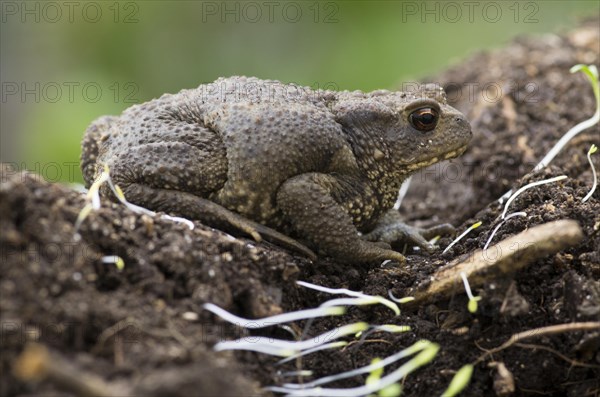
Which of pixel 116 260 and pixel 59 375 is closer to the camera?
pixel 59 375

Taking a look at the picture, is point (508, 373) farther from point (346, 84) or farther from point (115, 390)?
point (346, 84)

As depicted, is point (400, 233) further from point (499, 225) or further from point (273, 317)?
point (273, 317)

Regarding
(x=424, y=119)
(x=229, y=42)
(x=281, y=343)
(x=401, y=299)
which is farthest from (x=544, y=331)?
(x=229, y=42)

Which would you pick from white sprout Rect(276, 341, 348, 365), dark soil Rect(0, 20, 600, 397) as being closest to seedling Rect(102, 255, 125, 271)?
dark soil Rect(0, 20, 600, 397)

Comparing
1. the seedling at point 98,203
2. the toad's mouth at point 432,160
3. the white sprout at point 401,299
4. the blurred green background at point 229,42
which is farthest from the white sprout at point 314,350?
the blurred green background at point 229,42

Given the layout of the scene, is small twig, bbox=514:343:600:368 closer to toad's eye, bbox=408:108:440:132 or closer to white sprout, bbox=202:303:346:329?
white sprout, bbox=202:303:346:329

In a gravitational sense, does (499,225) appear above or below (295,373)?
above
